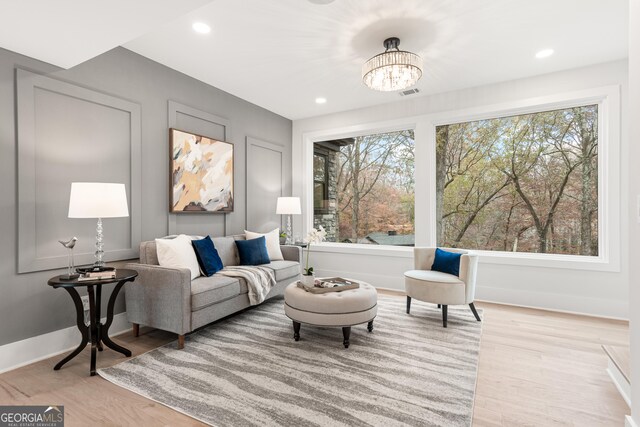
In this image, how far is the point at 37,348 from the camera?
250cm

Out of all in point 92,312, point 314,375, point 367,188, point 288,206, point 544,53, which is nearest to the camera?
point 314,375

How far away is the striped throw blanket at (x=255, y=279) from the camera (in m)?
3.28

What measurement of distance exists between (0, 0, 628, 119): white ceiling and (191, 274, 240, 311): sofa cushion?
2033 millimetres

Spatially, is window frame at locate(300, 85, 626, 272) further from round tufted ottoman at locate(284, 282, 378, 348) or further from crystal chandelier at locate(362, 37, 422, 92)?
round tufted ottoman at locate(284, 282, 378, 348)

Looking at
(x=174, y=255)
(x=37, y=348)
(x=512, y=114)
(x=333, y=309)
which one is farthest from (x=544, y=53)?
(x=37, y=348)

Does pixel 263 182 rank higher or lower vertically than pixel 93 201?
higher

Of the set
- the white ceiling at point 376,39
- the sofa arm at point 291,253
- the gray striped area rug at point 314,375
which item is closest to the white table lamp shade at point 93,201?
the gray striped area rug at point 314,375

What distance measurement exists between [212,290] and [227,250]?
3.37ft

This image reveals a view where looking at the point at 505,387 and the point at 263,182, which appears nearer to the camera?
the point at 505,387

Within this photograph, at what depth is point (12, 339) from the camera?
239 cm

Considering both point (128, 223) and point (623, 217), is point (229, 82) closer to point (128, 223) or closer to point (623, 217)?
point (128, 223)

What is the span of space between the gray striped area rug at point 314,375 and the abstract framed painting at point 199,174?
148 cm

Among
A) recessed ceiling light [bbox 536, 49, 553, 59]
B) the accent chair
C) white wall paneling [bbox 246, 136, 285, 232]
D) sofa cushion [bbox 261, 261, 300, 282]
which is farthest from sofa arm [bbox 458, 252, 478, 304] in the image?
white wall paneling [bbox 246, 136, 285, 232]

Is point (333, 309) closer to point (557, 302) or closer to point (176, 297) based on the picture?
point (176, 297)
